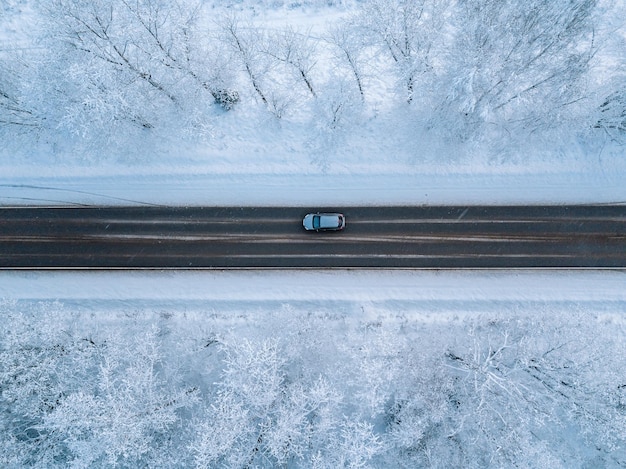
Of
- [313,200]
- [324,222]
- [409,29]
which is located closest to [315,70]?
[409,29]

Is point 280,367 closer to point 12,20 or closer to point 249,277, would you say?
point 249,277

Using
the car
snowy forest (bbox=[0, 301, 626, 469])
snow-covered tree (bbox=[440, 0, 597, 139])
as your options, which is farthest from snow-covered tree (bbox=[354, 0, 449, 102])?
snowy forest (bbox=[0, 301, 626, 469])

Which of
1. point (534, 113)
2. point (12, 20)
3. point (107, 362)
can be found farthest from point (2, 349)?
point (534, 113)

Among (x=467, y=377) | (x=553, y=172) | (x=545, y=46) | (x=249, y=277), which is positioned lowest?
(x=467, y=377)

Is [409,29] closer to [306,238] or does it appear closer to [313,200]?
[313,200]

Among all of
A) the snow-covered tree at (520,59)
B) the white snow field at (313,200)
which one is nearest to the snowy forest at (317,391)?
the white snow field at (313,200)

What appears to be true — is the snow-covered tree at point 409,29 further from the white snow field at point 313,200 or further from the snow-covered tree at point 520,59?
the snow-covered tree at point 520,59
